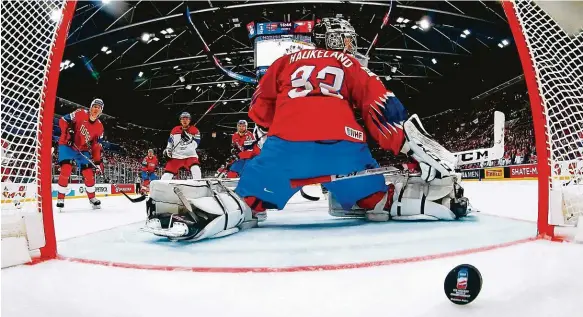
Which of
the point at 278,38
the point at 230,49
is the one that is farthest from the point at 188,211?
the point at 230,49

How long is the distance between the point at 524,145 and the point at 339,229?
1225 cm

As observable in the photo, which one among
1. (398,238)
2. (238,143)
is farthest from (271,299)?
(238,143)

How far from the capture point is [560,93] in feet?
6.05

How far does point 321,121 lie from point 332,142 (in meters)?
0.12

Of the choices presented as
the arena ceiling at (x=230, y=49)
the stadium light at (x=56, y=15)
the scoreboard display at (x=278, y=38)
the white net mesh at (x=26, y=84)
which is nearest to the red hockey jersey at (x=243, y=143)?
the scoreboard display at (x=278, y=38)

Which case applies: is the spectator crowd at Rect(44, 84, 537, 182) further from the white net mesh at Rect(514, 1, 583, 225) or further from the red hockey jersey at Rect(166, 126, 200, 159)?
the white net mesh at Rect(514, 1, 583, 225)

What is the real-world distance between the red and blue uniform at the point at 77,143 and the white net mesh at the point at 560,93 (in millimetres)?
4441

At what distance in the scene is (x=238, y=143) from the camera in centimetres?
746

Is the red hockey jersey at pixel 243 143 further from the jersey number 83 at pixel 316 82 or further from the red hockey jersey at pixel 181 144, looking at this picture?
the jersey number 83 at pixel 316 82

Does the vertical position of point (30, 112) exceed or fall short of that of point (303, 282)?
it exceeds it

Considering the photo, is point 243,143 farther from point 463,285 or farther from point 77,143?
point 463,285

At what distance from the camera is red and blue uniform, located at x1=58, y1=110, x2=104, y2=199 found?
465 cm

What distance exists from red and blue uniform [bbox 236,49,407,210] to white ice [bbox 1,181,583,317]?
45 centimetres

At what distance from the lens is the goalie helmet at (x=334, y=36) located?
2.31m
